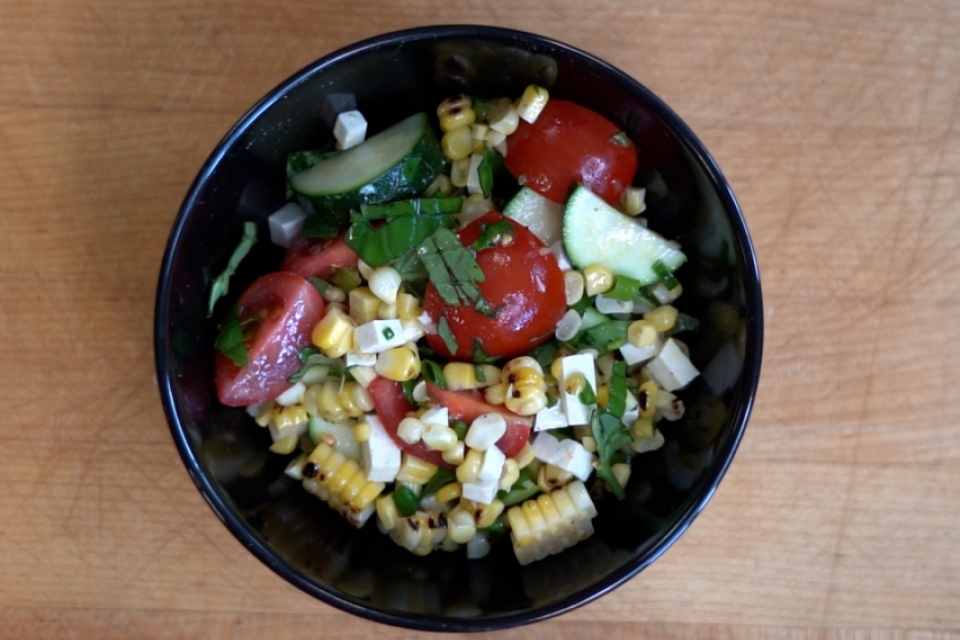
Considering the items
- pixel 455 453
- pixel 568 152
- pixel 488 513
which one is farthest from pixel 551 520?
pixel 568 152

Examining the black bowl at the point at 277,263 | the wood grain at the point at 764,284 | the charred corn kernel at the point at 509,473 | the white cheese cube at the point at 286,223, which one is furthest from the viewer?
the wood grain at the point at 764,284

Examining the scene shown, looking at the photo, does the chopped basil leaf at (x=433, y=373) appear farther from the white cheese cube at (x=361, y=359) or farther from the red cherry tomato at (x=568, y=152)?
the red cherry tomato at (x=568, y=152)

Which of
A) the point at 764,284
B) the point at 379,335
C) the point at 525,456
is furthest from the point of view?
the point at 764,284

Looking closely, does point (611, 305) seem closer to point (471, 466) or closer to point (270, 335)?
point (471, 466)

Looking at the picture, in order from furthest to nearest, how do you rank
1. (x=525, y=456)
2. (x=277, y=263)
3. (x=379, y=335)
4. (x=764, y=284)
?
1. (x=764, y=284)
2. (x=277, y=263)
3. (x=525, y=456)
4. (x=379, y=335)

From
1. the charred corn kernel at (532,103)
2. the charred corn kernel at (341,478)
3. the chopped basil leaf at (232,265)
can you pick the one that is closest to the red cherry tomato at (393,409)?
the charred corn kernel at (341,478)

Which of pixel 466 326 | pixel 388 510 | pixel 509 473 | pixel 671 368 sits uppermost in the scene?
pixel 466 326

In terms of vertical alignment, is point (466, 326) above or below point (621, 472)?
above

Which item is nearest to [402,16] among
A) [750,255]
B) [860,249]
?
[750,255]
